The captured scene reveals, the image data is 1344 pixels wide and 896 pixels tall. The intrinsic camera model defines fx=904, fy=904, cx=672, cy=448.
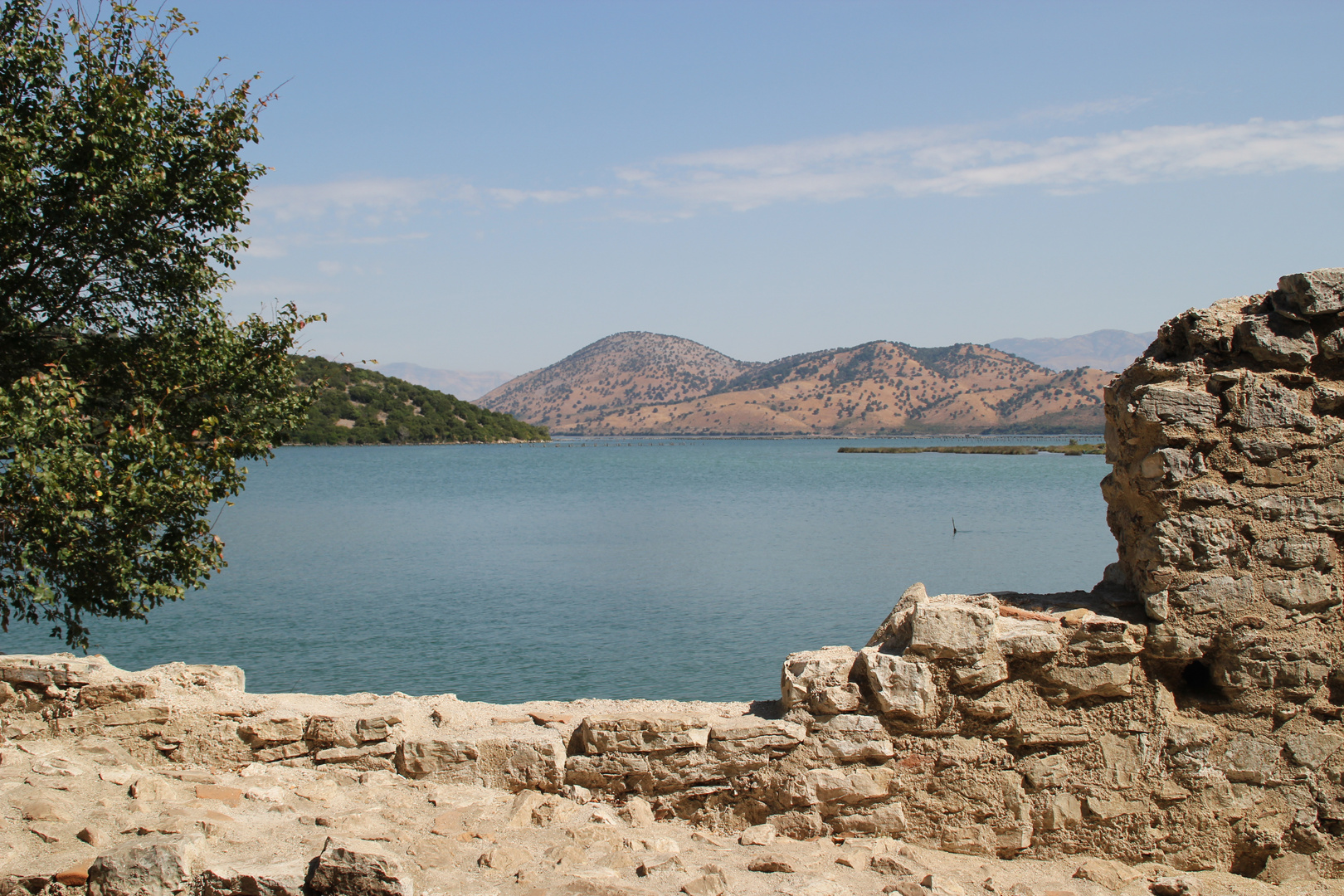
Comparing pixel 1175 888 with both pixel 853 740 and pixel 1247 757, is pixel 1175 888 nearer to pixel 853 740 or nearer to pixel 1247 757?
pixel 1247 757

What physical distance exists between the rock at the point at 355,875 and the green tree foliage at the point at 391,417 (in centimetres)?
10921

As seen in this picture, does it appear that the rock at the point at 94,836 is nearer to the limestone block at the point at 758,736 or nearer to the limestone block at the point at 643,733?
the limestone block at the point at 643,733

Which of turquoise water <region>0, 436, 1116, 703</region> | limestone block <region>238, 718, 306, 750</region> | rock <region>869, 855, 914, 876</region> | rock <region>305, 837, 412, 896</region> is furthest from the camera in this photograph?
turquoise water <region>0, 436, 1116, 703</region>

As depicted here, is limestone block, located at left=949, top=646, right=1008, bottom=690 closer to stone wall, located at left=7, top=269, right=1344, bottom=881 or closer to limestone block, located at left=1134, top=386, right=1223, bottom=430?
stone wall, located at left=7, top=269, right=1344, bottom=881

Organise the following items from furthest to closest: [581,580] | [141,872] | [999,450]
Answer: [999,450] → [581,580] → [141,872]

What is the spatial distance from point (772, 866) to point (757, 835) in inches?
18.2

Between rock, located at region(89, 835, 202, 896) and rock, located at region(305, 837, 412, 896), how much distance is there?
0.71 metres

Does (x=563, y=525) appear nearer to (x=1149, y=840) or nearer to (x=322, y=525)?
(x=322, y=525)

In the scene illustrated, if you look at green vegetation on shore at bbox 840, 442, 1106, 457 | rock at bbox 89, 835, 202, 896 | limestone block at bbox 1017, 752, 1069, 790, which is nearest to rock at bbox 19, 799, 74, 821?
rock at bbox 89, 835, 202, 896

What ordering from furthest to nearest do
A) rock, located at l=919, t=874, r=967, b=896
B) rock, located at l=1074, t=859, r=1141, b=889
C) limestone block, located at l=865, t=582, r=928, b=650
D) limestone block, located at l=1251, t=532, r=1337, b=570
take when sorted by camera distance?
Answer: limestone block, located at l=865, t=582, r=928, b=650 < limestone block, located at l=1251, t=532, r=1337, b=570 < rock, located at l=1074, t=859, r=1141, b=889 < rock, located at l=919, t=874, r=967, b=896

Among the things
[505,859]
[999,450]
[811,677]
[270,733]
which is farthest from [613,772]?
[999,450]

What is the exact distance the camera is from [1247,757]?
589 centimetres

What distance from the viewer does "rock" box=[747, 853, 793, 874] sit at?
5402 mm

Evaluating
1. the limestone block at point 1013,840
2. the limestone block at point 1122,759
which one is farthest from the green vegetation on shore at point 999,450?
the limestone block at point 1013,840
